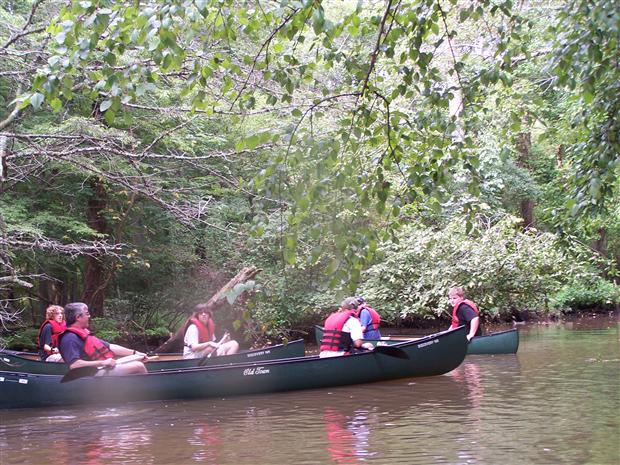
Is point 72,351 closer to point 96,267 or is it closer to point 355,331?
point 355,331

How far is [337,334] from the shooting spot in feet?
38.9

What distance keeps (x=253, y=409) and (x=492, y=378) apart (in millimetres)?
3957

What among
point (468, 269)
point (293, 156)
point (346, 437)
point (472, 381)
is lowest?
point (346, 437)

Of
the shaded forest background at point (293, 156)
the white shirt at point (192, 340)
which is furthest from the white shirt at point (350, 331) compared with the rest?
the white shirt at point (192, 340)

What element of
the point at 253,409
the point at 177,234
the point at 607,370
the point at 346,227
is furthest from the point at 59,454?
the point at 177,234

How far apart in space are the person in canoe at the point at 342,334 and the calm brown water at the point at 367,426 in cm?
70

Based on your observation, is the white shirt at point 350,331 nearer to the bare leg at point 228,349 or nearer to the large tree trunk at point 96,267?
the bare leg at point 228,349

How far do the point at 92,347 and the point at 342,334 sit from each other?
373 centimetres

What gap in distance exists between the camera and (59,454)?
7445 millimetres

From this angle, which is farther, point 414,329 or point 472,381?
point 414,329

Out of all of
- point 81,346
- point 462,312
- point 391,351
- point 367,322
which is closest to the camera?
point 81,346

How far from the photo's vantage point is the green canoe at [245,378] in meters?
10.1

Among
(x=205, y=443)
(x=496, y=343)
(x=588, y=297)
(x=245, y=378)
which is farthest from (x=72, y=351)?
(x=588, y=297)

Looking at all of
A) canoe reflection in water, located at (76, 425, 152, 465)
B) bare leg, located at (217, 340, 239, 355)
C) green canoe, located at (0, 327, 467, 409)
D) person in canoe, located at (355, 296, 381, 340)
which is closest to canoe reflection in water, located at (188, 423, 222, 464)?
canoe reflection in water, located at (76, 425, 152, 465)
